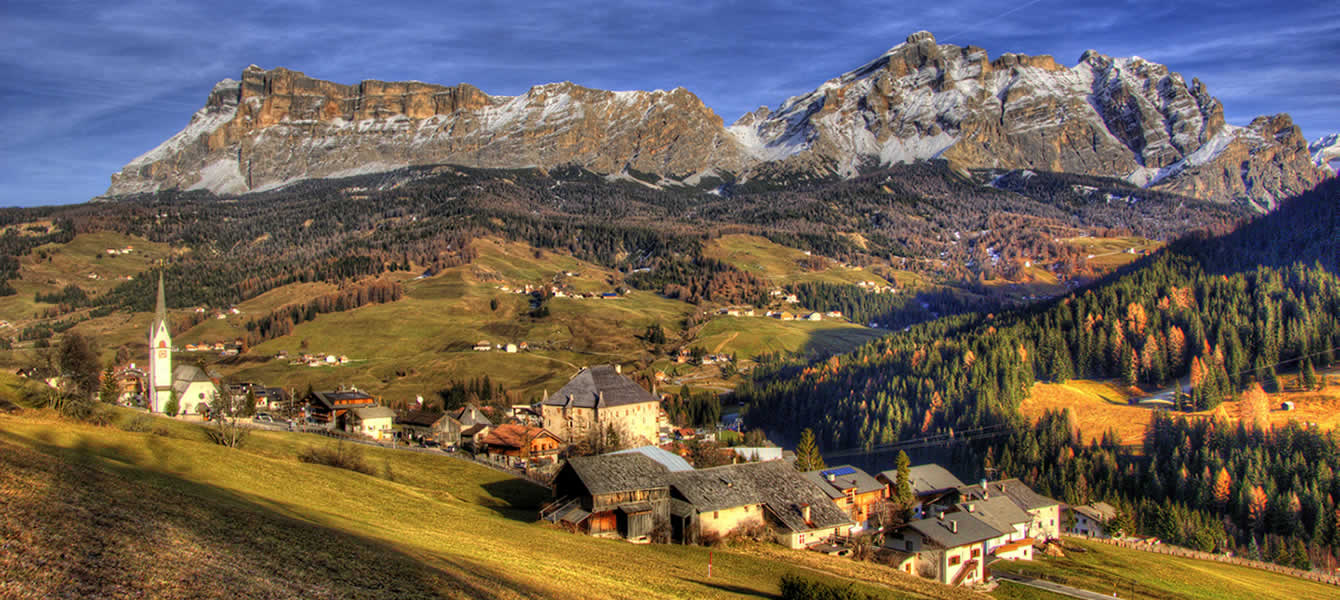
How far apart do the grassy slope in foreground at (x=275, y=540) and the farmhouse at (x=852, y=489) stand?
18832 millimetres

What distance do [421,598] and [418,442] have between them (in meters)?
78.4

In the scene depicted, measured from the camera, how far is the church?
340ft

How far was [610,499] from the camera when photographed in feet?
187

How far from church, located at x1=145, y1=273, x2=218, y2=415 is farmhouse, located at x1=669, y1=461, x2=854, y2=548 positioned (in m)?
70.3

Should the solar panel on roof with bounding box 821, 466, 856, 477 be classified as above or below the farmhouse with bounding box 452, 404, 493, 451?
below

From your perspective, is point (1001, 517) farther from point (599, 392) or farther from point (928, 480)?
point (599, 392)

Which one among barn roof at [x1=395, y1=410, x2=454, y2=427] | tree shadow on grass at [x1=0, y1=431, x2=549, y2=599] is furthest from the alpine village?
barn roof at [x1=395, y1=410, x2=454, y2=427]

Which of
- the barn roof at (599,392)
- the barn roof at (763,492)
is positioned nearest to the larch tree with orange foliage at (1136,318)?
the barn roof at (599,392)

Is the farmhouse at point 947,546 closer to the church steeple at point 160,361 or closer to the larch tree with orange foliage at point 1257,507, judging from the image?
the larch tree with orange foliage at point 1257,507

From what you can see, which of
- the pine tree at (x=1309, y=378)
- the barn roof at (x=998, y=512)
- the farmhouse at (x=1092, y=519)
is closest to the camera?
the barn roof at (x=998, y=512)

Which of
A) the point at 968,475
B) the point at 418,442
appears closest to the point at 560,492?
the point at 418,442

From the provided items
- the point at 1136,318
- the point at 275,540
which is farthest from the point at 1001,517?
the point at 1136,318

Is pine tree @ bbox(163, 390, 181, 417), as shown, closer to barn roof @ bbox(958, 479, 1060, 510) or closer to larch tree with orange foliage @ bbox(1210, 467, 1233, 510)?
barn roof @ bbox(958, 479, 1060, 510)

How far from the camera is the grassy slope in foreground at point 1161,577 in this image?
62.5 metres
